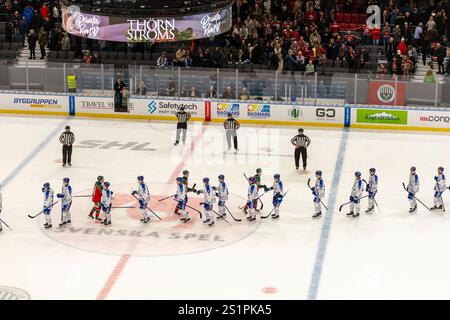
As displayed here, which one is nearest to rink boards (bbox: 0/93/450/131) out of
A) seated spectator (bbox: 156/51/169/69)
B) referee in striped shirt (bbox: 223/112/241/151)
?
seated spectator (bbox: 156/51/169/69)

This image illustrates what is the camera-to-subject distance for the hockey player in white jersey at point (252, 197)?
21484mm

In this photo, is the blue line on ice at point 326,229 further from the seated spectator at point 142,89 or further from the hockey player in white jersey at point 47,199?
the seated spectator at point 142,89

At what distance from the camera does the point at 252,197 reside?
70.7ft

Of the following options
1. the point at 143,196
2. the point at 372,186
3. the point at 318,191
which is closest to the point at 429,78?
the point at 372,186

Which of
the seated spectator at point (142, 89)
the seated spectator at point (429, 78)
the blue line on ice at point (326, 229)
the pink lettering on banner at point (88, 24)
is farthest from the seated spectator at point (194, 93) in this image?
the pink lettering on banner at point (88, 24)

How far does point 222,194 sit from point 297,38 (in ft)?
43.2

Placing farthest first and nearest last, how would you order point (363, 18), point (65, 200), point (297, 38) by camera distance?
point (363, 18)
point (297, 38)
point (65, 200)

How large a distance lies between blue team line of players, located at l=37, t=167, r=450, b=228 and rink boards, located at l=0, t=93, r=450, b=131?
26.2ft

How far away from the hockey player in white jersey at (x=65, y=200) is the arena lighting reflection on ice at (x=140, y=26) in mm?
3878

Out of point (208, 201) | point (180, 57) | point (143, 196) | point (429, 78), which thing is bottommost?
point (208, 201)

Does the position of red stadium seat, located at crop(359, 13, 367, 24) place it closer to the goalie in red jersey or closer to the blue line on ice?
the blue line on ice

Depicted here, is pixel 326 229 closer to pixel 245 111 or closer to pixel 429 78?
pixel 245 111

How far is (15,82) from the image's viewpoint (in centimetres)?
3216

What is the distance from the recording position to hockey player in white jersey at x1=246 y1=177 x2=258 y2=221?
21.5 m
